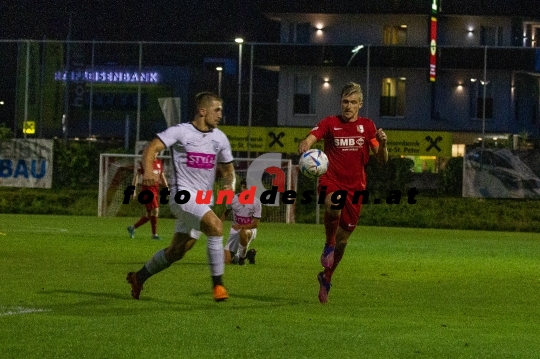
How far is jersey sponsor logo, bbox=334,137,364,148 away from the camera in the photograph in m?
12.6

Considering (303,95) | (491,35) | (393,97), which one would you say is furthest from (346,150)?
(491,35)

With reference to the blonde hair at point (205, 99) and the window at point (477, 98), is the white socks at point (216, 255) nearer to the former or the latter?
the blonde hair at point (205, 99)

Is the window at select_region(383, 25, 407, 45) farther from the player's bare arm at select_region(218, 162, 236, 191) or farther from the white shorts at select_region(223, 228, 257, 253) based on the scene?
the player's bare arm at select_region(218, 162, 236, 191)

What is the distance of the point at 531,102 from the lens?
54.6 meters

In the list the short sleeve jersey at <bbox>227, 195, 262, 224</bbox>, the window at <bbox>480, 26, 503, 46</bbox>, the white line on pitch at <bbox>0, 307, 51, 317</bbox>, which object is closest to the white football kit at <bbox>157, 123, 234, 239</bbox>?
the white line on pitch at <bbox>0, 307, 51, 317</bbox>

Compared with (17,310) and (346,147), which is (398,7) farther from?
(17,310)

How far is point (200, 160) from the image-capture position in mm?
11727

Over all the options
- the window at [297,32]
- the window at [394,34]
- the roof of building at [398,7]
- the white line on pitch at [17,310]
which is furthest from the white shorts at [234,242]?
the window at [297,32]

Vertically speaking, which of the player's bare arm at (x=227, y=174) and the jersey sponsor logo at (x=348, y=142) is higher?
the jersey sponsor logo at (x=348, y=142)

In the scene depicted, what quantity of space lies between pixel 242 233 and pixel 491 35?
45291 millimetres

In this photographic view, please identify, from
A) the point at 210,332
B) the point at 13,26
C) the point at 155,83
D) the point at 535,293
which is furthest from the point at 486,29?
Answer: the point at 210,332

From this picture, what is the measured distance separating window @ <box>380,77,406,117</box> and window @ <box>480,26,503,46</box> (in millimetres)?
8427

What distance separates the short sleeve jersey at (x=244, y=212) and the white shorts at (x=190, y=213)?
6442 mm

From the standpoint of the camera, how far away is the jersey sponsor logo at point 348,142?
1256cm
